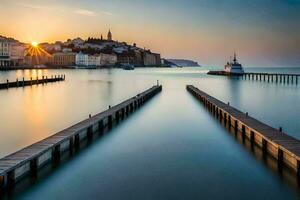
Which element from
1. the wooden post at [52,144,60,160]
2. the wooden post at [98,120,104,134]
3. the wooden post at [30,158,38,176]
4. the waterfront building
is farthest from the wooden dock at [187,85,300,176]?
the waterfront building

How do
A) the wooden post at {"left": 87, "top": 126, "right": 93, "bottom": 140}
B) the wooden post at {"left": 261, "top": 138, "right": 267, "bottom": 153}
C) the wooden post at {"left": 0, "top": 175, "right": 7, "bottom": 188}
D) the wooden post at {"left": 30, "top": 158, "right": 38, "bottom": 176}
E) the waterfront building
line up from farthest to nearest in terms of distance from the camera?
the waterfront building → the wooden post at {"left": 87, "top": 126, "right": 93, "bottom": 140} → the wooden post at {"left": 261, "top": 138, "right": 267, "bottom": 153} → the wooden post at {"left": 30, "top": 158, "right": 38, "bottom": 176} → the wooden post at {"left": 0, "top": 175, "right": 7, "bottom": 188}

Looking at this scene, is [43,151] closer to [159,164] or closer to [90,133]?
[159,164]

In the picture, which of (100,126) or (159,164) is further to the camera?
(100,126)

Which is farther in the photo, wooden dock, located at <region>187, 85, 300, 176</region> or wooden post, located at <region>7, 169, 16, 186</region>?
wooden dock, located at <region>187, 85, 300, 176</region>

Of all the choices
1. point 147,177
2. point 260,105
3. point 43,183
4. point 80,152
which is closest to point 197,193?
point 147,177

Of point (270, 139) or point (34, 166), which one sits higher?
point (270, 139)

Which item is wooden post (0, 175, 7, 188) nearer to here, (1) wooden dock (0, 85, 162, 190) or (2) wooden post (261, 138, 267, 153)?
(1) wooden dock (0, 85, 162, 190)

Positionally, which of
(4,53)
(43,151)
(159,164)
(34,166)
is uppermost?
(4,53)

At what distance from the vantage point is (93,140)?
63.2 ft

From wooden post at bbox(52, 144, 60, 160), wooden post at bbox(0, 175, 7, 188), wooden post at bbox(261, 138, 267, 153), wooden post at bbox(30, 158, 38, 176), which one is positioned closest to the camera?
→ wooden post at bbox(0, 175, 7, 188)

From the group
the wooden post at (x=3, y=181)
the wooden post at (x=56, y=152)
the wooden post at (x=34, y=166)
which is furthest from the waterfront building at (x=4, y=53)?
the wooden post at (x=3, y=181)

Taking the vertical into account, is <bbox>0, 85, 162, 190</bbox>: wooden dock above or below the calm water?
above

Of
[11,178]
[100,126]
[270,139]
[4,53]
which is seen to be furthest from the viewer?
[4,53]

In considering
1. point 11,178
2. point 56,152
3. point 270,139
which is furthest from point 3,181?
point 270,139
